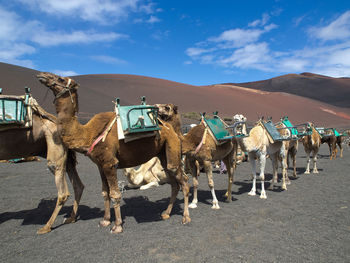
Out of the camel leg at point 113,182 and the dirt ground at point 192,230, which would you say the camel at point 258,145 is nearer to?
the dirt ground at point 192,230

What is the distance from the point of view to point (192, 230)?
14.5 ft

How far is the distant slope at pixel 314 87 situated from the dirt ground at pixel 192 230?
308 feet

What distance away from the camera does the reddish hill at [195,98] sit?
5247 cm

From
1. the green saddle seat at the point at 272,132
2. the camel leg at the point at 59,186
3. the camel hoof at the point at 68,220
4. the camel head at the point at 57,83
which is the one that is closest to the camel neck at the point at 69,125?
the camel head at the point at 57,83

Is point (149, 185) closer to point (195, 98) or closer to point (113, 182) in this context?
point (113, 182)

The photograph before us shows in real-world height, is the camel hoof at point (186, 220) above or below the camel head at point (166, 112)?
below

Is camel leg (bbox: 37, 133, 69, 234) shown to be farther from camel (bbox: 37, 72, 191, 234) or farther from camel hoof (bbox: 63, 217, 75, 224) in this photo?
camel (bbox: 37, 72, 191, 234)

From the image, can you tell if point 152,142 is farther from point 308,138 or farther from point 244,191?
point 308,138

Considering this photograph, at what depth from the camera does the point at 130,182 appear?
8422 mm

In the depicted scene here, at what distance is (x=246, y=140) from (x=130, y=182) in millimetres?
4227

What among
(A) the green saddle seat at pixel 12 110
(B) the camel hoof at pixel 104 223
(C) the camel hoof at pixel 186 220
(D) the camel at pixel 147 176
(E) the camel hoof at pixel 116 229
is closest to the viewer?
(A) the green saddle seat at pixel 12 110

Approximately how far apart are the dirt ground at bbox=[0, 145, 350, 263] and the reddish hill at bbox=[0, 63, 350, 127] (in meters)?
41.8

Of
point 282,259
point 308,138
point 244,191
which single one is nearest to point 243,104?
point 308,138


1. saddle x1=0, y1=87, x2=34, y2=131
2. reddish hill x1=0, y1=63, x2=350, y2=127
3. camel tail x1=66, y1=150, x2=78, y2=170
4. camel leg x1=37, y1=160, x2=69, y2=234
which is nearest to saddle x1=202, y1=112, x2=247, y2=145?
camel tail x1=66, y1=150, x2=78, y2=170
